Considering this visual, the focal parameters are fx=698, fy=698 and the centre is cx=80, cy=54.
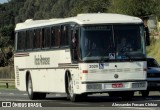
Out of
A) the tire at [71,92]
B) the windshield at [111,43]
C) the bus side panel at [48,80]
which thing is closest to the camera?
the windshield at [111,43]

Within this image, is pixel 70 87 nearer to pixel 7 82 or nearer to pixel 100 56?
pixel 100 56

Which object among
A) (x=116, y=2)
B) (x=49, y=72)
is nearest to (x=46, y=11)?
(x=116, y=2)

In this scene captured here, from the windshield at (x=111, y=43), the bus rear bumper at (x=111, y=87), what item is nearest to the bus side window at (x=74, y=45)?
the windshield at (x=111, y=43)

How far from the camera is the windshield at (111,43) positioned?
23.5 meters

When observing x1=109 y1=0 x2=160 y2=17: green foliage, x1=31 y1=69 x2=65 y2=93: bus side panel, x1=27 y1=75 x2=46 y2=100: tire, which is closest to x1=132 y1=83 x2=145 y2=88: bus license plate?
x1=31 y1=69 x2=65 y2=93: bus side panel

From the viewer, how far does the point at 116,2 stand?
255 feet

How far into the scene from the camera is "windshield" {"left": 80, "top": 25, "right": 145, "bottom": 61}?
2352cm

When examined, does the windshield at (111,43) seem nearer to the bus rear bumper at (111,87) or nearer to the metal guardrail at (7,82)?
the bus rear bumper at (111,87)

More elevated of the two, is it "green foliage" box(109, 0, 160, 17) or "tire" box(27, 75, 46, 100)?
"green foliage" box(109, 0, 160, 17)

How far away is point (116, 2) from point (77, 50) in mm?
54381

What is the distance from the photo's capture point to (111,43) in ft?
77.8

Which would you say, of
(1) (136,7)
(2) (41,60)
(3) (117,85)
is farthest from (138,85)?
(1) (136,7)

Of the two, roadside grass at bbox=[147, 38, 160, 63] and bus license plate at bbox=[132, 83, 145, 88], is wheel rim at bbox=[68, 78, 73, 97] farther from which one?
roadside grass at bbox=[147, 38, 160, 63]

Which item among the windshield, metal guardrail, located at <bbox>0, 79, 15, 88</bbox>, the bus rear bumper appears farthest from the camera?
metal guardrail, located at <bbox>0, 79, 15, 88</bbox>
